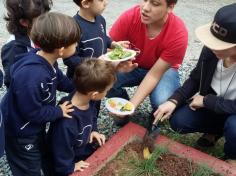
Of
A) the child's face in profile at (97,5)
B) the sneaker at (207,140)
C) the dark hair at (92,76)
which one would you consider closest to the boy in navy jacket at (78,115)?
the dark hair at (92,76)

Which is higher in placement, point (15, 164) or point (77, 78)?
point (77, 78)

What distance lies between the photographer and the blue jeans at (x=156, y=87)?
3.10m

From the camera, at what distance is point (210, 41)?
2.33m

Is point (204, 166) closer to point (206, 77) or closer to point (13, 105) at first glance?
point (206, 77)

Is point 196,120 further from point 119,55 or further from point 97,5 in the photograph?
point 97,5

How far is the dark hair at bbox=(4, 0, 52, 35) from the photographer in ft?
7.70

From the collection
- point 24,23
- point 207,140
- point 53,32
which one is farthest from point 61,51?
point 207,140

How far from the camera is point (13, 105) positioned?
2.12 meters

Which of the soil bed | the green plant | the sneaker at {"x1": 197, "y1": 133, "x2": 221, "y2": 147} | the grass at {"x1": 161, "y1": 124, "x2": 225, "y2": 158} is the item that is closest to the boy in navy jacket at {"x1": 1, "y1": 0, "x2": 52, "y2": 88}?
the soil bed

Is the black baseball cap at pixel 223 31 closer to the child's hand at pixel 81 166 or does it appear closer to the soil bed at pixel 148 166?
the soil bed at pixel 148 166

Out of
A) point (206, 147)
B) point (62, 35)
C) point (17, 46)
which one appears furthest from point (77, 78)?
point (206, 147)

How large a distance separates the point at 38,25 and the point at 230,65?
4.45ft

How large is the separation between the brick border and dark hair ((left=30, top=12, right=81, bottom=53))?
28.4 inches

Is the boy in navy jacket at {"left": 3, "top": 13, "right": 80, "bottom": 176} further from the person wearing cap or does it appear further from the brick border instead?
the person wearing cap
